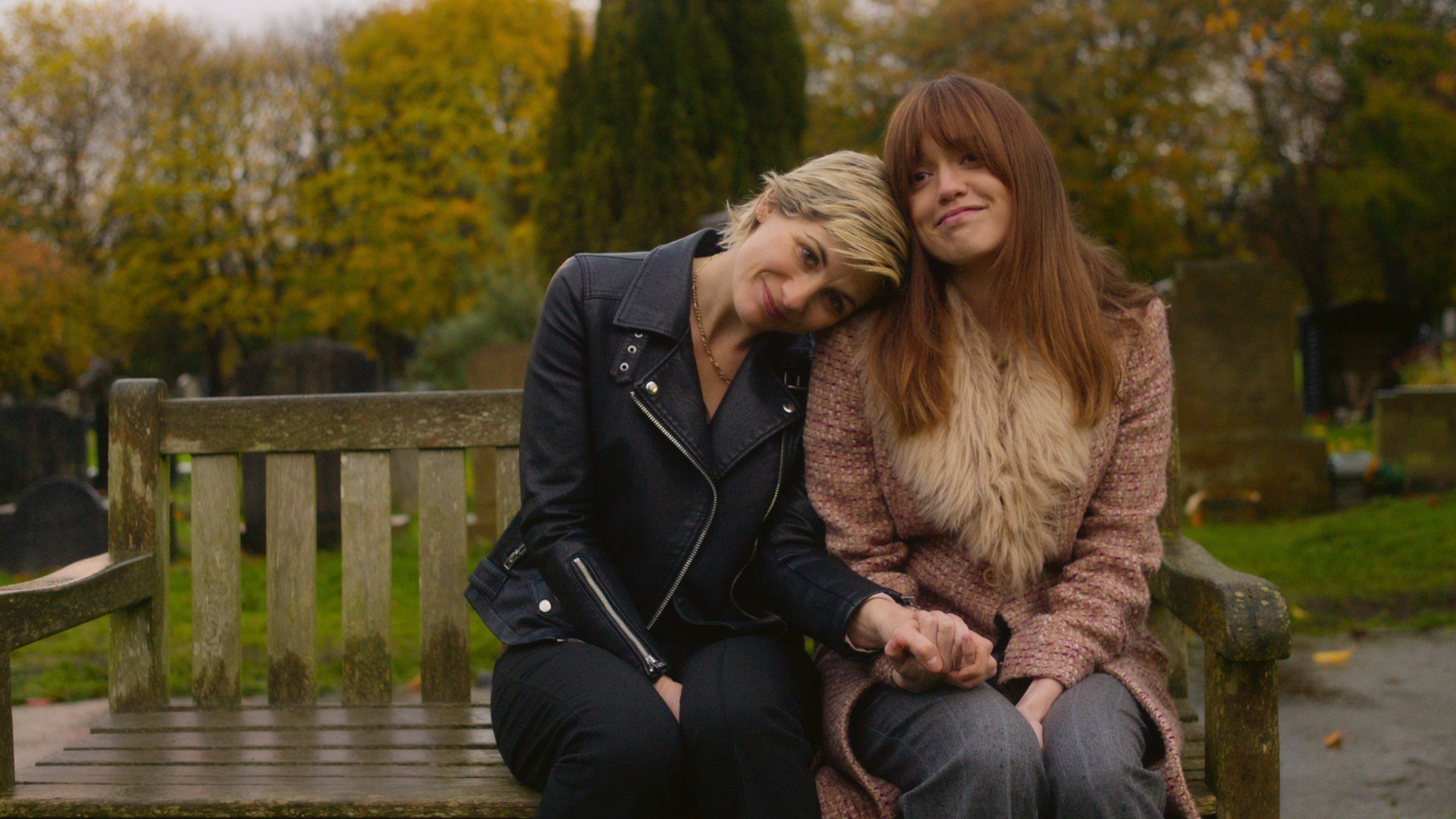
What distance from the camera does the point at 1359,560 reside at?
23.0 feet

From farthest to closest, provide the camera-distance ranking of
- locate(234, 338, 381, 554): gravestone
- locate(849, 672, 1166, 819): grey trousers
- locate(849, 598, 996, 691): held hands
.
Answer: locate(234, 338, 381, 554): gravestone, locate(849, 598, 996, 691): held hands, locate(849, 672, 1166, 819): grey trousers

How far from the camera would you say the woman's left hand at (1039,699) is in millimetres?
2297

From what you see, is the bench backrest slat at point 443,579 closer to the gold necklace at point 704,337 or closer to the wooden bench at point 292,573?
the wooden bench at point 292,573

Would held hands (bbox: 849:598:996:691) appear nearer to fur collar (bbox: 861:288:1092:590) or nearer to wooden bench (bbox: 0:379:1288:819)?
fur collar (bbox: 861:288:1092:590)

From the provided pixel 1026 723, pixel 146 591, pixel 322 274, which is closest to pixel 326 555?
pixel 146 591

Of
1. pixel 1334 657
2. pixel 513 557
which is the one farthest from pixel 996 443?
pixel 1334 657

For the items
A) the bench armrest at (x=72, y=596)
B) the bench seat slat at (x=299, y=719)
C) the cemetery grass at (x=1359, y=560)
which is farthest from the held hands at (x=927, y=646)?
the cemetery grass at (x=1359, y=560)

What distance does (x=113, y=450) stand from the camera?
116 inches

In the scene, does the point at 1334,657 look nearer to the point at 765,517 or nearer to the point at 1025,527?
the point at 1025,527

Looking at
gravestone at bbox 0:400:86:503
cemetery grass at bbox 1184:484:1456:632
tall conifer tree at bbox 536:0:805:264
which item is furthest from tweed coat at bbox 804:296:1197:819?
A: gravestone at bbox 0:400:86:503

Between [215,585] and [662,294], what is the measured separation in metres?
1.37

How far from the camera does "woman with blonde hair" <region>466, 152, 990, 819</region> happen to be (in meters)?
2.38

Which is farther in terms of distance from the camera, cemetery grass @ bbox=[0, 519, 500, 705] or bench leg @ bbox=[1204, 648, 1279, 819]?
cemetery grass @ bbox=[0, 519, 500, 705]

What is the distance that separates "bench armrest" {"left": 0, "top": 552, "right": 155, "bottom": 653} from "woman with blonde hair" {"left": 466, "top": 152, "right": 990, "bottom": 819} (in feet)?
2.72
